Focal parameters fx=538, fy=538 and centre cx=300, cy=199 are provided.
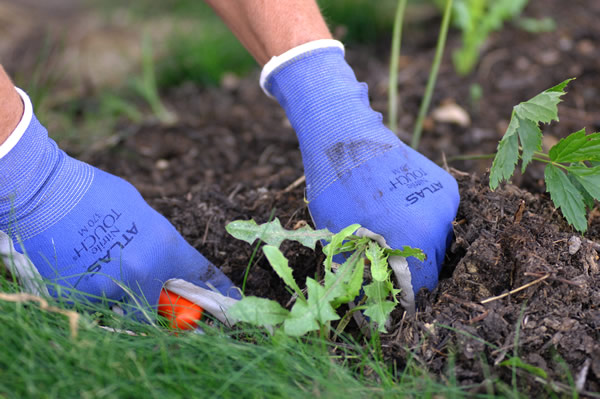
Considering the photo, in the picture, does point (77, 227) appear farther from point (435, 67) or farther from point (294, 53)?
point (435, 67)

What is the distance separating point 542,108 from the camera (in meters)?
1.30

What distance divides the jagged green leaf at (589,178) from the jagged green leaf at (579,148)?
0.08 ft

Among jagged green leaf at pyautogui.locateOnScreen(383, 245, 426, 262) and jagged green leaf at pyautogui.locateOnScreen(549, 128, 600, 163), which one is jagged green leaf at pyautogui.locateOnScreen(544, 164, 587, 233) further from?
jagged green leaf at pyautogui.locateOnScreen(383, 245, 426, 262)

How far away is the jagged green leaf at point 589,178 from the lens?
134cm

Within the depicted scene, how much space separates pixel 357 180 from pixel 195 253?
51 cm

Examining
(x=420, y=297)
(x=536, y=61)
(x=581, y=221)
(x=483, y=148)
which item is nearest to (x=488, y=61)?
(x=536, y=61)

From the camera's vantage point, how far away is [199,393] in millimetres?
1042

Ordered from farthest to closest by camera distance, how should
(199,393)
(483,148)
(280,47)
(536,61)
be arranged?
(536,61) → (483,148) → (280,47) → (199,393)

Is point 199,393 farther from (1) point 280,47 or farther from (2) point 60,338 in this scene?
(1) point 280,47

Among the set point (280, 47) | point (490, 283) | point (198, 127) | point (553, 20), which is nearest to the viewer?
point (490, 283)

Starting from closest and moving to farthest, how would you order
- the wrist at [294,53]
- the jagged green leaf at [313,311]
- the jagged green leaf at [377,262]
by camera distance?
the jagged green leaf at [313,311], the jagged green leaf at [377,262], the wrist at [294,53]

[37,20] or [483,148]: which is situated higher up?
[37,20]

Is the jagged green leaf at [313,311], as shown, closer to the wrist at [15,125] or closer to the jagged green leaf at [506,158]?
the jagged green leaf at [506,158]

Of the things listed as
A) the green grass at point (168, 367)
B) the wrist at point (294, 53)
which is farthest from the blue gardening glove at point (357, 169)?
the green grass at point (168, 367)
